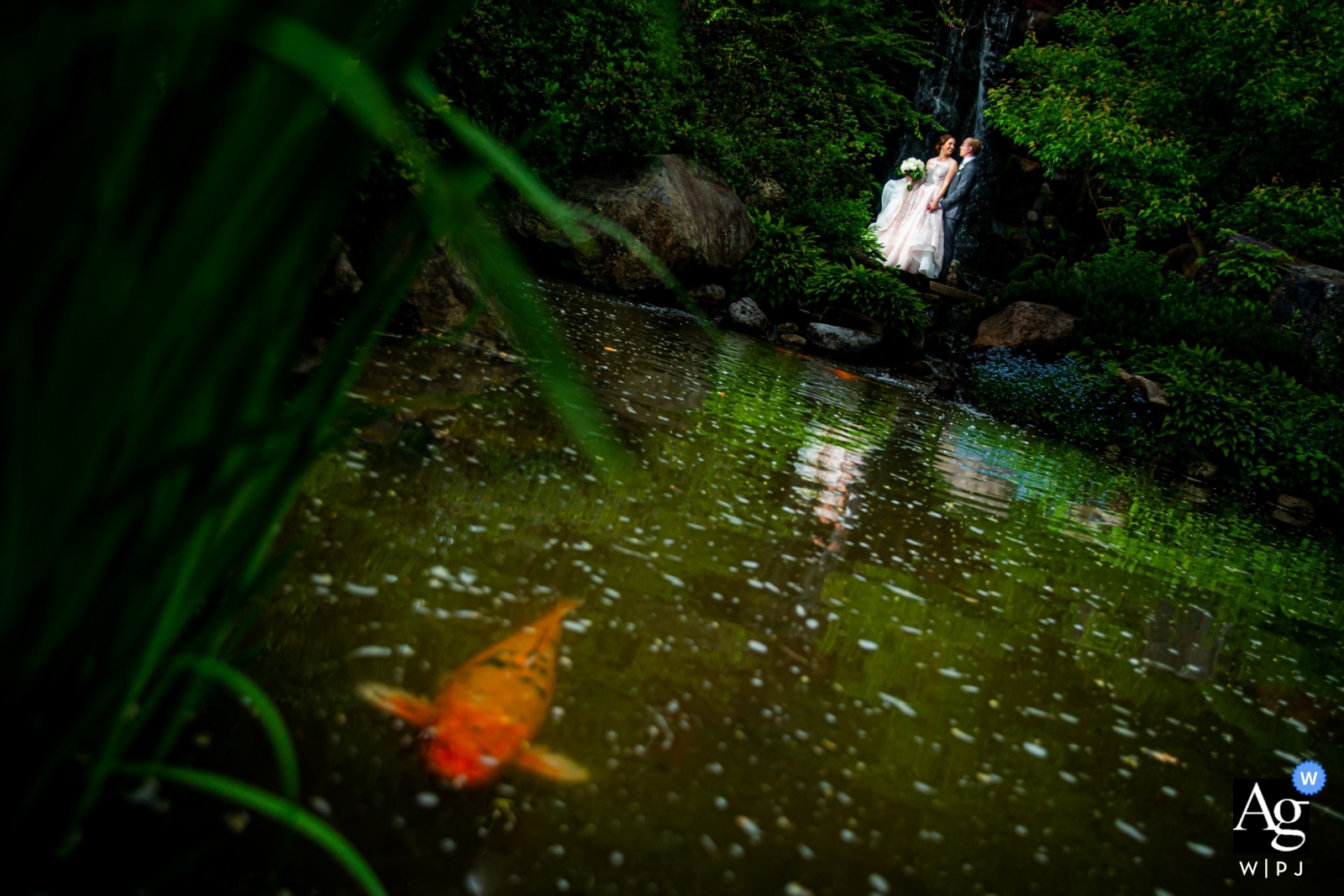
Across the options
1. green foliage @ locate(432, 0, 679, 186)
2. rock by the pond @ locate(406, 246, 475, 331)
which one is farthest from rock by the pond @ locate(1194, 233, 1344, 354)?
rock by the pond @ locate(406, 246, 475, 331)

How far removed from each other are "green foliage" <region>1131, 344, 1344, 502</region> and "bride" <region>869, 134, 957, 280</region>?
4.91 m

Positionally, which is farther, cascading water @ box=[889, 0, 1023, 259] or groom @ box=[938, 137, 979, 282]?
cascading water @ box=[889, 0, 1023, 259]

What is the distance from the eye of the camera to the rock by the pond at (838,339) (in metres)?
9.77

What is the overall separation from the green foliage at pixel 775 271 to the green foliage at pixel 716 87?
1.50 meters

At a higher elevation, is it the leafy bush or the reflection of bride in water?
the leafy bush

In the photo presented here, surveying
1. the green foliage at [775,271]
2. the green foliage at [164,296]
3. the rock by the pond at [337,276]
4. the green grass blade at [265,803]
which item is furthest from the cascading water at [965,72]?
the green grass blade at [265,803]

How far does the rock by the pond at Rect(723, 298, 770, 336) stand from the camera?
9.73 m

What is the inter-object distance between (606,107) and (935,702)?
28.8ft

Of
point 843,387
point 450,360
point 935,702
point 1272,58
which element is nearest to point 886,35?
point 1272,58

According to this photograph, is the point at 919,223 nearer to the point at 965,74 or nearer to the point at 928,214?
the point at 928,214

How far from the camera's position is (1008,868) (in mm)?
1118

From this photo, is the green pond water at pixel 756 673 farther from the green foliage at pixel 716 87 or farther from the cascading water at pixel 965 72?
the cascading water at pixel 965 72
